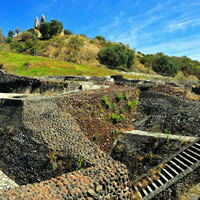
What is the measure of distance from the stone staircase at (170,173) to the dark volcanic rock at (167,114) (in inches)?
49.2

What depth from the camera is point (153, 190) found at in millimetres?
7801

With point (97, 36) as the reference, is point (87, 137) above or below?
below

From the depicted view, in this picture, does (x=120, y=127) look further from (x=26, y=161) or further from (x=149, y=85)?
(x=26, y=161)

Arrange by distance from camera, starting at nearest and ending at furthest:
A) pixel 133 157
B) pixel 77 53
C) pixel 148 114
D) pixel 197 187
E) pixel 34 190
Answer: pixel 34 190, pixel 197 187, pixel 133 157, pixel 148 114, pixel 77 53

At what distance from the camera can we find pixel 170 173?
8070 mm

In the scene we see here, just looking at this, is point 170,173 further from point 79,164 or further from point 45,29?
point 45,29


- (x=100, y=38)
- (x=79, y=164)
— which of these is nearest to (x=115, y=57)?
(x=100, y=38)

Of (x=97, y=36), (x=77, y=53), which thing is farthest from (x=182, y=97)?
(x=97, y=36)

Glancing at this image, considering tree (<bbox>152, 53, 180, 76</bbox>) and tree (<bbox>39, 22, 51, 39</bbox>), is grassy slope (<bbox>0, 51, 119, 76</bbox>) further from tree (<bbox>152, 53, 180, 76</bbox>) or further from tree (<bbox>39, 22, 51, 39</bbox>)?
tree (<bbox>39, 22, 51, 39</bbox>)

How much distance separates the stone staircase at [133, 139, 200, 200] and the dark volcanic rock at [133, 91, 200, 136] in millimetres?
1248

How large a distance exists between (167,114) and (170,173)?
162 inches

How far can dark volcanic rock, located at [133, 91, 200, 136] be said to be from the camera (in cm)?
980

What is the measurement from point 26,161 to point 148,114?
28.4 ft

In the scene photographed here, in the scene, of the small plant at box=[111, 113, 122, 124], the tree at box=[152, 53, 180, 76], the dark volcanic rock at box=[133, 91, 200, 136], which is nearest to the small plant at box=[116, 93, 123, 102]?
the small plant at box=[111, 113, 122, 124]
